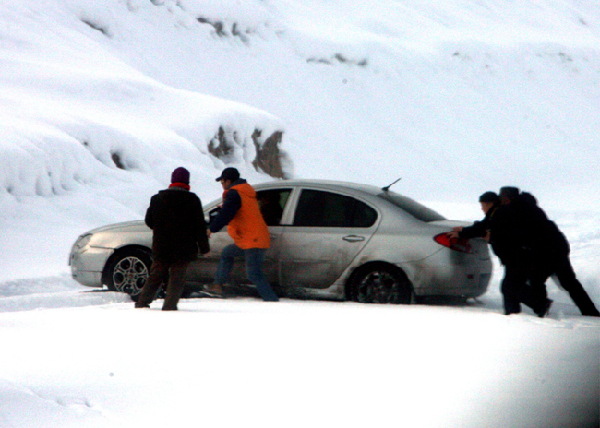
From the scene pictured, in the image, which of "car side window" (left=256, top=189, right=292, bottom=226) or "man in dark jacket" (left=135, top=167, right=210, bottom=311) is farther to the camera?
"car side window" (left=256, top=189, right=292, bottom=226)

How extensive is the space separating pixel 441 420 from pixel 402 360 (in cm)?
86

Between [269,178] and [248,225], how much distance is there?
2490 cm

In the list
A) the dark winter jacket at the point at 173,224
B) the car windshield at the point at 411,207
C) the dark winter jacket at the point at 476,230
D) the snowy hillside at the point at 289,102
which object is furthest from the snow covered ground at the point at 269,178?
the car windshield at the point at 411,207

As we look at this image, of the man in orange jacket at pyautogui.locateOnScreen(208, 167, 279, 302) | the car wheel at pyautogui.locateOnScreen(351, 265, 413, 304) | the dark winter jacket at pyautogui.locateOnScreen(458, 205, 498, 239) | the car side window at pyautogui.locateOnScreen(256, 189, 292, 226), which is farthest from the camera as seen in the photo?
the car side window at pyautogui.locateOnScreen(256, 189, 292, 226)

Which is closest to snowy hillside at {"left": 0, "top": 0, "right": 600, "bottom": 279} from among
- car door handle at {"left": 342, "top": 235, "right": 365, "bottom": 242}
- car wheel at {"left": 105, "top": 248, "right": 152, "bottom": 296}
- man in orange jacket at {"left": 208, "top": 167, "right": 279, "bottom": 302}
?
car wheel at {"left": 105, "top": 248, "right": 152, "bottom": 296}

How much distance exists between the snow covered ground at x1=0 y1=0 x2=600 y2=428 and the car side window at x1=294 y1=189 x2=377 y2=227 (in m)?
0.89

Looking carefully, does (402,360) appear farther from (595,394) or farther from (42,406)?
Result: (42,406)

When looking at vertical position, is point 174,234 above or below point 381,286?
above

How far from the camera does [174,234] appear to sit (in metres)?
6.65

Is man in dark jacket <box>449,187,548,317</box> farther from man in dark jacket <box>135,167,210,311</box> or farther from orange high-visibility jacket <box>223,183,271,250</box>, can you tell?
man in dark jacket <box>135,167,210,311</box>

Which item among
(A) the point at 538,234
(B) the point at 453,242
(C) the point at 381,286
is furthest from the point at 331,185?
(A) the point at 538,234

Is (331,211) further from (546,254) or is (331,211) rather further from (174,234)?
(546,254)

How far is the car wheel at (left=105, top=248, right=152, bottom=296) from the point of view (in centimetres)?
796

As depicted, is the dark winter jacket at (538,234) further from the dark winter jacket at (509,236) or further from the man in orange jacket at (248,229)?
the man in orange jacket at (248,229)
